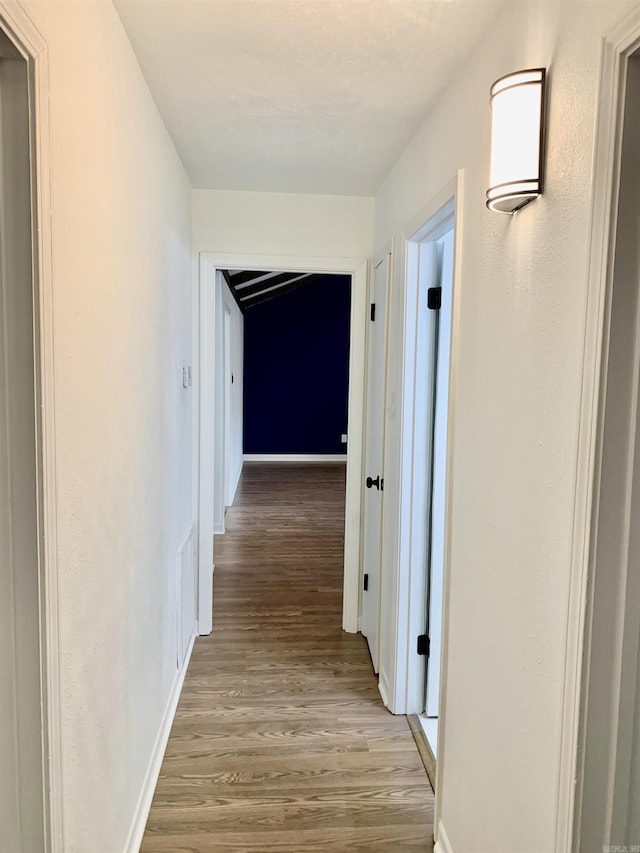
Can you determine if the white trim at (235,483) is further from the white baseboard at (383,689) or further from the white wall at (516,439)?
the white wall at (516,439)

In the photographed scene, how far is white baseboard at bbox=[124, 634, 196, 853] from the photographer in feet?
5.56

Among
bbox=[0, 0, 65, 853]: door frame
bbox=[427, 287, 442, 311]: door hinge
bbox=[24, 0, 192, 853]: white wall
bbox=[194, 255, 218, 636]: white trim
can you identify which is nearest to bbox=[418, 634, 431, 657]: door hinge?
bbox=[24, 0, 192, 853]: white wall

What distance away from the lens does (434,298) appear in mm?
2262

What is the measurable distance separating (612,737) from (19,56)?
151cm

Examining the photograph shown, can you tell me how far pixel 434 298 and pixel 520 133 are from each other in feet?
3.71

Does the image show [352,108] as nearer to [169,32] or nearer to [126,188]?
[169,32]

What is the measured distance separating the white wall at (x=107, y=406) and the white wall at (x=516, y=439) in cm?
95

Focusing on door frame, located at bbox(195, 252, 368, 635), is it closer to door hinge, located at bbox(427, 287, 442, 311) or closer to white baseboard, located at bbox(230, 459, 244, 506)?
door hinge, located at bbox(427, 287, 442, 311)

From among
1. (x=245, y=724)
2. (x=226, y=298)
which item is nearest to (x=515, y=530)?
(x=245, y=724)

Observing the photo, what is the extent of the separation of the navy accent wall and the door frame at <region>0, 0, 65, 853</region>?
7.80 metres

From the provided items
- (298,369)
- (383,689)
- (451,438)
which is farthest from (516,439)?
(298,369)

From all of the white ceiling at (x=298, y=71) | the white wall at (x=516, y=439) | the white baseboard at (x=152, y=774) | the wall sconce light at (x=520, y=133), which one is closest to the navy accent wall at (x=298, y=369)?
the white ceiling at (x=298, y=71)

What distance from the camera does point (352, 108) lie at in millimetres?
1929

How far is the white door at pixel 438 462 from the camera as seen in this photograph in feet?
7.47
